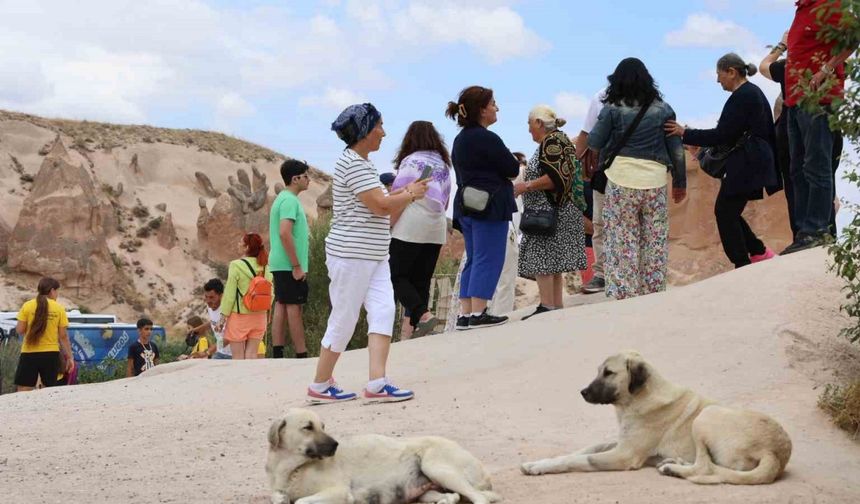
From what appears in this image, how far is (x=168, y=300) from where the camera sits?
48.4 meters

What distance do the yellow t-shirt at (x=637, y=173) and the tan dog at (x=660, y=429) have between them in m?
4.19

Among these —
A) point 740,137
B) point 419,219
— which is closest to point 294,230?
point 419,219

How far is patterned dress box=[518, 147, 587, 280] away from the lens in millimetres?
11367

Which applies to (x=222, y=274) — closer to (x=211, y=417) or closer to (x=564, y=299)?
(x=564, y=299)

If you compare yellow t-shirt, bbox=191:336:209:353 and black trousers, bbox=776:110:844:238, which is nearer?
black trousers, bbox=776:110:844:238

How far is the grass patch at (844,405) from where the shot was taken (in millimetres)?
7680

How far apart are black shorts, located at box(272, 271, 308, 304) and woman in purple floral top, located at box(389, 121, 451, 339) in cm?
114

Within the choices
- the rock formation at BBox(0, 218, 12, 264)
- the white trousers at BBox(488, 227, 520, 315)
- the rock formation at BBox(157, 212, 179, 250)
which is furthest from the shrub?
the rock formation at BBox(157, 212, 179, 250)

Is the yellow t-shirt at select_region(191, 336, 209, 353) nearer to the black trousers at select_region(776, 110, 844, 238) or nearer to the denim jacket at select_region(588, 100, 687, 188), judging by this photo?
the denim jacket at select_region(588, 100, 687, 188)

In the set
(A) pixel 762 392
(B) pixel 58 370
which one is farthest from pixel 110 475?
(B) pixel 58 370

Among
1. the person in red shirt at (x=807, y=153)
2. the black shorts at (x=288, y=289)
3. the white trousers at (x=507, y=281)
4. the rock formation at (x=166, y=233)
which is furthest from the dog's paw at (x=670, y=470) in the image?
the rock formation at (x=166, y=233)

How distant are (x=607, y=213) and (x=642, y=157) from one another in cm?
60

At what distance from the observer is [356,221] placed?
28.5ft

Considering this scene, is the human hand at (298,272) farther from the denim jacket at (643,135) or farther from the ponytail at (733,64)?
the ponytail at (733,64)
